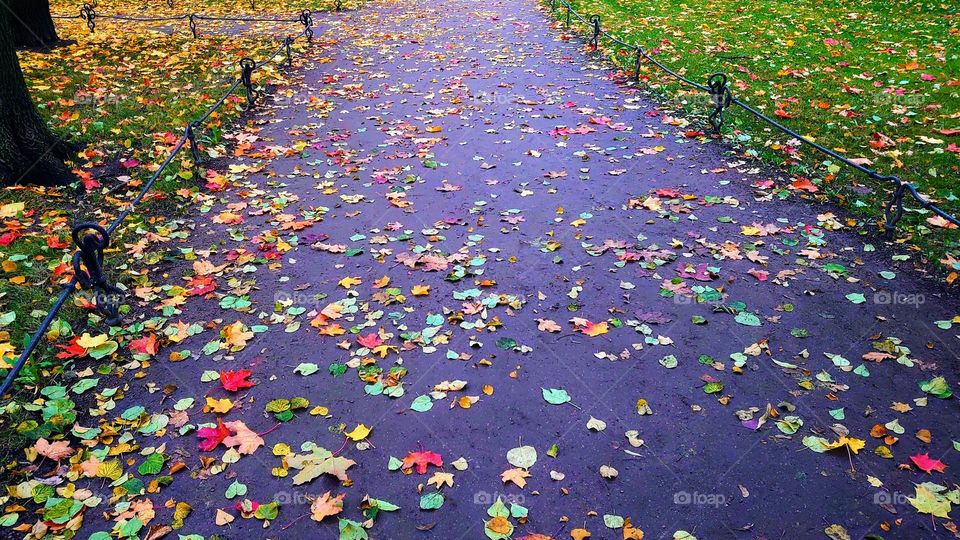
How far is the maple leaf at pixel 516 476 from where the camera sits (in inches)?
124

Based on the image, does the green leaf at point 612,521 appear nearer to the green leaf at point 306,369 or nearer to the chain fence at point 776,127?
the green leaf at point 306,369

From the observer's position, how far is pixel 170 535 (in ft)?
9.58

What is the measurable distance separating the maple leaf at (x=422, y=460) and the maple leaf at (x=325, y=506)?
1.33ft

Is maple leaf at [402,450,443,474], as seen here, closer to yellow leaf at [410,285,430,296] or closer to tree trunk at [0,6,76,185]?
yellow leaf at [410,285,430,296]

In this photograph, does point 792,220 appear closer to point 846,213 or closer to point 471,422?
point 846,213

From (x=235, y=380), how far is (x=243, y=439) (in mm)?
554

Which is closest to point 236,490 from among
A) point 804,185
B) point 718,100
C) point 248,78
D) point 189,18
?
point 804,185

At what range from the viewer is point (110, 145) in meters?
7.26

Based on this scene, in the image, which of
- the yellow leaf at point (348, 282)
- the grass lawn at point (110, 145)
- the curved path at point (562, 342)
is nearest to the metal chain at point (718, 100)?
the curved path at point (562, 342)

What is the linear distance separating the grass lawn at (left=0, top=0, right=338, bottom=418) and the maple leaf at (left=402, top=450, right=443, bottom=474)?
2488 millimetres

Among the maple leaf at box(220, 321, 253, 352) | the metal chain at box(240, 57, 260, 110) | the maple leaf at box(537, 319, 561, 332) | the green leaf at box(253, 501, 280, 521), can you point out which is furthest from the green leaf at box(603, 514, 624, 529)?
the metal chain at box(240, 57, 260, 110)

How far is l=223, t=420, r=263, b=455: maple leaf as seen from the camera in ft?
11.2

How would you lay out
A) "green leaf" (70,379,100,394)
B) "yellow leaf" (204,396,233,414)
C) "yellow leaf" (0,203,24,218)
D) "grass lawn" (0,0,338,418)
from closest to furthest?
"yellow leaf" (204,396,233,414) → "green leaf" (70,379,100,394) → "grass lawn" (0,0,338,418) → "yellow leaf" (0,203,24,218)

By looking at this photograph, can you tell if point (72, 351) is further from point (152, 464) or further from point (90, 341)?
point (152, 464)
